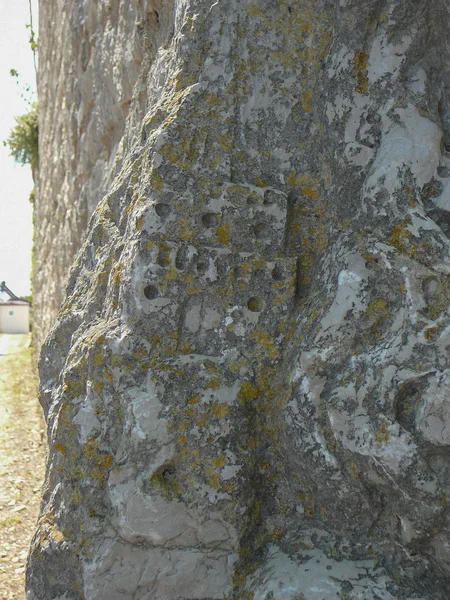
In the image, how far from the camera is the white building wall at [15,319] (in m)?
15.4

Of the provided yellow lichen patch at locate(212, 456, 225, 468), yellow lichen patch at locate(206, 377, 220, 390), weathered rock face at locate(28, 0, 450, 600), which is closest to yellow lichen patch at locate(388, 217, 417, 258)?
weathered rock face at locate(28, 0, 450, 600)

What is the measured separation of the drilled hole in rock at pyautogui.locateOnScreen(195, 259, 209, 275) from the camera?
183 cm

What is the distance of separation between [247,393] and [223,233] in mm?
460

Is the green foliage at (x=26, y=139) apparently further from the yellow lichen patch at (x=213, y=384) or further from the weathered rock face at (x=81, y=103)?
the yellow lichen patch at (x=213, y=384)

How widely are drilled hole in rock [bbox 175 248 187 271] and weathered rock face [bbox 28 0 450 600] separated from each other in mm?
10

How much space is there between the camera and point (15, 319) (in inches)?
611

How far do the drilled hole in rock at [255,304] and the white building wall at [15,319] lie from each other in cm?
1450

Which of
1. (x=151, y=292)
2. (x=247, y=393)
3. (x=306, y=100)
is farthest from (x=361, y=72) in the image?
(x=247, y=393)

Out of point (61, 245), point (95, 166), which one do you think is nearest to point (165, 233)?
point (95, 166)

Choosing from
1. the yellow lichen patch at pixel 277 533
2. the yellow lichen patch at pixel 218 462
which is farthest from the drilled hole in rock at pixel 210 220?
the yellow lichen patch at pixel 277 533

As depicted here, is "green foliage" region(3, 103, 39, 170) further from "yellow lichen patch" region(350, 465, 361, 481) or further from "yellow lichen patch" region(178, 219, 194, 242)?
"yellow lichen patch" region(350, 465, 361, 481)

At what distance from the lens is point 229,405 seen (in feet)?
5.82

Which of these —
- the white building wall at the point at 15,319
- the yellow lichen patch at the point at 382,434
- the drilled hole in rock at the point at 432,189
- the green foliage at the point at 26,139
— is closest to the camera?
the yellow lichen patch at the point at 382,434

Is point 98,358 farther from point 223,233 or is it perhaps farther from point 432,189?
point 432,189
